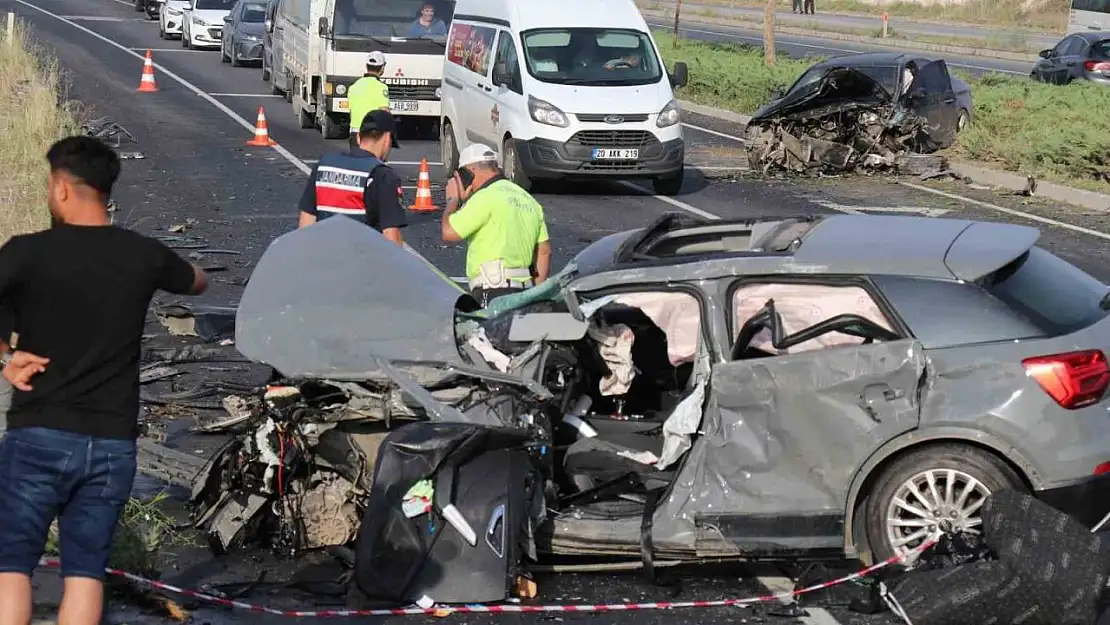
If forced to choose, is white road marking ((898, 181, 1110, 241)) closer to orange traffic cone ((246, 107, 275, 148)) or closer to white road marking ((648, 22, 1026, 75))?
orange traffic cone ((246, 107, 275, 148))

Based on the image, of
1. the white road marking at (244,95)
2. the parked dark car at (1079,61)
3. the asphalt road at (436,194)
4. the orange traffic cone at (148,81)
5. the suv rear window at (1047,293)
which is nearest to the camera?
the suv rear window at (1047,293)

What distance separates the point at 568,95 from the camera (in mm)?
18219

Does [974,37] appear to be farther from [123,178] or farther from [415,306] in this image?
[415,306]

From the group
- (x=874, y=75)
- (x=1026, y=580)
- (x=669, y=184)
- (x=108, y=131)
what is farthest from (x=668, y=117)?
(x=1026, y=580)

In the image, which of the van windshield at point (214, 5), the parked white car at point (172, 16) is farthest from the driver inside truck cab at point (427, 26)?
the parked white car at point (172, 16)

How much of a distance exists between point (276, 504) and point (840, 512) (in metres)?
2.36

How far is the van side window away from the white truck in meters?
4.33

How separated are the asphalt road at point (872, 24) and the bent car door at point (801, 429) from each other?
132ft

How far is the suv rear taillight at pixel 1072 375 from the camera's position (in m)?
6.19

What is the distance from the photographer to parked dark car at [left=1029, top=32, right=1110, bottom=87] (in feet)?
94.1

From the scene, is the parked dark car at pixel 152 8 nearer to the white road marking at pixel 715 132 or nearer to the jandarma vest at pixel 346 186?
the white road marking at pixel 715 132

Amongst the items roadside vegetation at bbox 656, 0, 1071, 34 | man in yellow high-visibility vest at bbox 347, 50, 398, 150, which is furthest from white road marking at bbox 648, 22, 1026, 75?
man in yellow high-visibility vest at bbox 347, 50, 398, 150

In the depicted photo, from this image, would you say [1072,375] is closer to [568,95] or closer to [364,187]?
[364,187]

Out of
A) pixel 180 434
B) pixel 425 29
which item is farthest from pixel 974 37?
pixel 180 434
